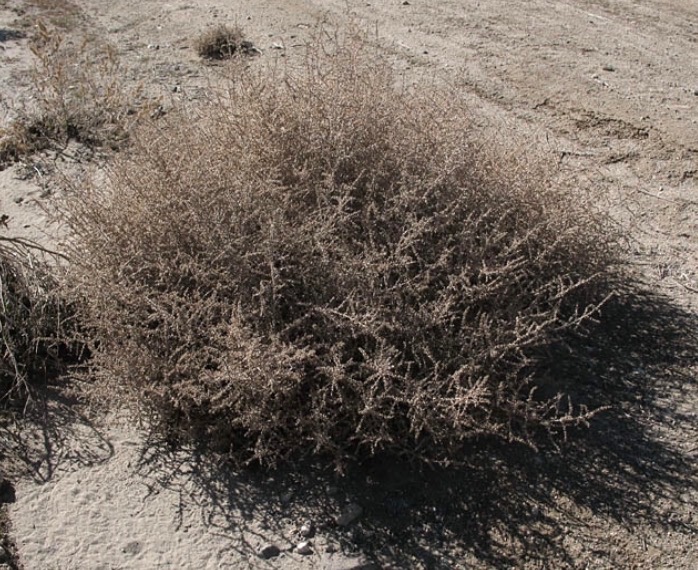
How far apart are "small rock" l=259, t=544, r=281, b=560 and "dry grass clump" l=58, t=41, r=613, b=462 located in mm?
301

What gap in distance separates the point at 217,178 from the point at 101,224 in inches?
22.9

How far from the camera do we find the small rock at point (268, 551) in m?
2.90

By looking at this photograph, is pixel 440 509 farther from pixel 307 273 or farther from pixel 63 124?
pixel 63 124

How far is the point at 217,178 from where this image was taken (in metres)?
→ 3.36

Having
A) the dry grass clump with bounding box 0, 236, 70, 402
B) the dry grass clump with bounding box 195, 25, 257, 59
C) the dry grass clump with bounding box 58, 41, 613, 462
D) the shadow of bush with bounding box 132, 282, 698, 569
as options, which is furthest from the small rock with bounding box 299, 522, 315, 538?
the dry grass clump with bounding box 195, 25, 257, 59

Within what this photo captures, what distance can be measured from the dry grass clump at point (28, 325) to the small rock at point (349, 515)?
1.44m

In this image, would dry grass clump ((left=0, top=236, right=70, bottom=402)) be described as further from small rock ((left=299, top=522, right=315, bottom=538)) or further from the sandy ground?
small rock ((left=299, top=522, right=315, bottom=538))

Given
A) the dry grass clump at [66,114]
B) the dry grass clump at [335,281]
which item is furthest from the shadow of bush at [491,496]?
the dry grass clump at [66,114]

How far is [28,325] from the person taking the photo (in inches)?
148

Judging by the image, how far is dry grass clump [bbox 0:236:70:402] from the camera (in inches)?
143

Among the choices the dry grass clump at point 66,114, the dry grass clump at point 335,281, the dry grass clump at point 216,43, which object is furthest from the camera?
the dry grass clump at point 216,43

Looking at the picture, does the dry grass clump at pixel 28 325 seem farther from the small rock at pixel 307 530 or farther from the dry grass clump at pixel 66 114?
the dry grass clump at pixel 66 114

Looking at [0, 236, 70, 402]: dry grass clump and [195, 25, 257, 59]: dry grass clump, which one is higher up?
[195, 25, 257, 59]: dry grass clump

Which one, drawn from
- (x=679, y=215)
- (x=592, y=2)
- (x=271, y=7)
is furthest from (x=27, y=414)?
(x=592, y=2)
